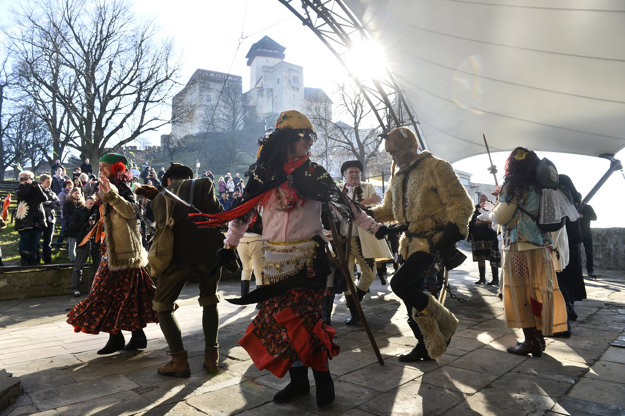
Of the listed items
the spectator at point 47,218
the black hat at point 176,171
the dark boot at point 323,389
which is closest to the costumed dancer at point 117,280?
the black hat at point 176,171

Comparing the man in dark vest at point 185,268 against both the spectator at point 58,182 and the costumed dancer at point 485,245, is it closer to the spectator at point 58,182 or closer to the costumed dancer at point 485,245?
the costumed dancer at point 485,245

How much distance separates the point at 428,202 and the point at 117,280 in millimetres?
2934

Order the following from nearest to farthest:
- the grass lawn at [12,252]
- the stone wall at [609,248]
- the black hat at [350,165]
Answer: the black hat at [350,165] < the grass lawn at [12,252] < the stone wall at [609,248]

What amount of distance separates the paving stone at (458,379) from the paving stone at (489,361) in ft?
0.36

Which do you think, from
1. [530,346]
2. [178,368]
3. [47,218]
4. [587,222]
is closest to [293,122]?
[178,368]

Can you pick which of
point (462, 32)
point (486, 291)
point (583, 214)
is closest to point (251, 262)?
point (486, 291)

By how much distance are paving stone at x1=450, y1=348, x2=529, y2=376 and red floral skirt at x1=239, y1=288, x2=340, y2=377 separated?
4.28 feet

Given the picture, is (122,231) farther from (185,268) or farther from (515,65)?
(515,65)

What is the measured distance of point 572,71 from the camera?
6109mm

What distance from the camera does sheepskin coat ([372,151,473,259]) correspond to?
3348 mm

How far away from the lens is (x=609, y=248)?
1166cm

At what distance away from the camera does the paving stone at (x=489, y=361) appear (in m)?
3.30

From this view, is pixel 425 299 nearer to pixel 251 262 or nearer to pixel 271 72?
pixel 251 262

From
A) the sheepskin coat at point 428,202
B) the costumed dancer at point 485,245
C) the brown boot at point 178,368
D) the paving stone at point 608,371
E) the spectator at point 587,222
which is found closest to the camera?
the paving stone at point 608,371
